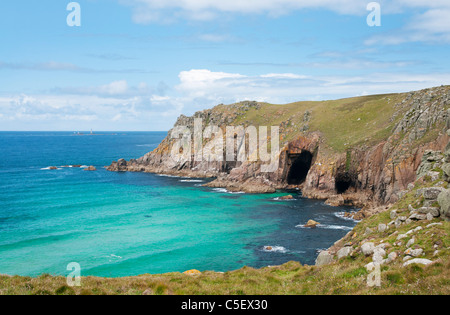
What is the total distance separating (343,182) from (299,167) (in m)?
19.3

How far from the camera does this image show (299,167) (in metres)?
107

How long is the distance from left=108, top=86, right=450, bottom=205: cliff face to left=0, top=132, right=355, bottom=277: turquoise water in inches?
363

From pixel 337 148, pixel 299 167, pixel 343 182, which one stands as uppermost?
pixel 337 148

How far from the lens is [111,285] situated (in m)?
20.9

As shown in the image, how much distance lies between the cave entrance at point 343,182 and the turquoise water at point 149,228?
30.9ft

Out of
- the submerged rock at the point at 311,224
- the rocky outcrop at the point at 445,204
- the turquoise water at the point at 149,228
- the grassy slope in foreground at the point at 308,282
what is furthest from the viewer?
the submerged rock at the point at 311,224

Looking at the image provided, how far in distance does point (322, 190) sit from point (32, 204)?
76.6 metres

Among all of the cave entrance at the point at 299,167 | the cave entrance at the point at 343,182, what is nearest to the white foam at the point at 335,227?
the cave entrance at the point at 343,182

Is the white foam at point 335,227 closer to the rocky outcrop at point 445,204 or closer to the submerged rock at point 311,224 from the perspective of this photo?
the submerged rock at point 311,224

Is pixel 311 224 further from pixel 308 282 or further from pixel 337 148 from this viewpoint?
pixel 308 282

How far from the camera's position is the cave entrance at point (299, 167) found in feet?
341

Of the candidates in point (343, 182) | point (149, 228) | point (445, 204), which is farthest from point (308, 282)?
point (343, 182)

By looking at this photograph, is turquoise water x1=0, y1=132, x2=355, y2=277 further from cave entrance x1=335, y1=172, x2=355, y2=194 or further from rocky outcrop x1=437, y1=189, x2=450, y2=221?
rocky outcrop x1=437, y1=189, x2=450, y2=221
